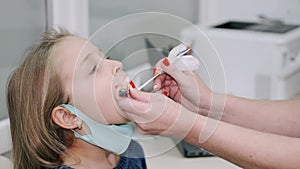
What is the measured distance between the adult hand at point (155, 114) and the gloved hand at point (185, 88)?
162mm

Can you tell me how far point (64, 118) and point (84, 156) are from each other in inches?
4.5

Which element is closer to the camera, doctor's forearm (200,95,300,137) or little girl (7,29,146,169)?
little girl (7,29,146,169)

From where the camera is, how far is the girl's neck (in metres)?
1.18

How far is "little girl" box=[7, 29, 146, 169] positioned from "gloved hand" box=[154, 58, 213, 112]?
134 mm

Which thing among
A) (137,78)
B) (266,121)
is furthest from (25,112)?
(266,121)

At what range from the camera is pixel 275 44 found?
1948 mm

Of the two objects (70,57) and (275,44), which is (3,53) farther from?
(275,44)

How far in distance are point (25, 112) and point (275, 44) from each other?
1109 millimetres

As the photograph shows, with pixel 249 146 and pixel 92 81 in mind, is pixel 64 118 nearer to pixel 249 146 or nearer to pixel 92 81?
pixel 92 81

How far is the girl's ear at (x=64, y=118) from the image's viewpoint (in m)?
1.12

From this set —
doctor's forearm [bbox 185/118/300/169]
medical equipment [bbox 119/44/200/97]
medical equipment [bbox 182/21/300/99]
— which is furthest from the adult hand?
medical equipment [bbox 182/21/300/99]

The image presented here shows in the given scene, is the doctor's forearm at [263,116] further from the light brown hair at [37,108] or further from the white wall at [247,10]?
the white wall at [247,10]

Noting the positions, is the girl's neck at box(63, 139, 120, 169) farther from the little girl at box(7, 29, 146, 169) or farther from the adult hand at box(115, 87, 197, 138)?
the adult hand at box(115, 87, 197, 138)

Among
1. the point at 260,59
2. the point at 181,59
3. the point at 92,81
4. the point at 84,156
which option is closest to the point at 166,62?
the point at 181,59
